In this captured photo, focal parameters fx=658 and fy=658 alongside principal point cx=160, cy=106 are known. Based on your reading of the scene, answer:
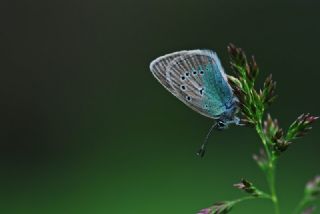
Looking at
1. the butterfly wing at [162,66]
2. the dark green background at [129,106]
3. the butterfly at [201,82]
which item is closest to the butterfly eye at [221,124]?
the butterfly at [201,82]

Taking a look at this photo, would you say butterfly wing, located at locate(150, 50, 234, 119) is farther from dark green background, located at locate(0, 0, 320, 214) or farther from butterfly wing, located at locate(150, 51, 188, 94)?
dark green background, located at locate(0, 0, 320, 214)

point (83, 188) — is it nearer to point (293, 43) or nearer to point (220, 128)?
point (293, 43)

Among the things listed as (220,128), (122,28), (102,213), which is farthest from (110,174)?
(220,128)

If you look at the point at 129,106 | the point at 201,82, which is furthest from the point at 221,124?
the point at 129,106

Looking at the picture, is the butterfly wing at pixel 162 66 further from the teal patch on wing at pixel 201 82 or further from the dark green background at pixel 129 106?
the dark green background at pixel 129 106

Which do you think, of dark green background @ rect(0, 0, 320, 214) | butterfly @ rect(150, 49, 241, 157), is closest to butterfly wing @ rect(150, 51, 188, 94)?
butterfly @ rect(150, 49, 241, 157)

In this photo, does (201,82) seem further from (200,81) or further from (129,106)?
(129,106)
